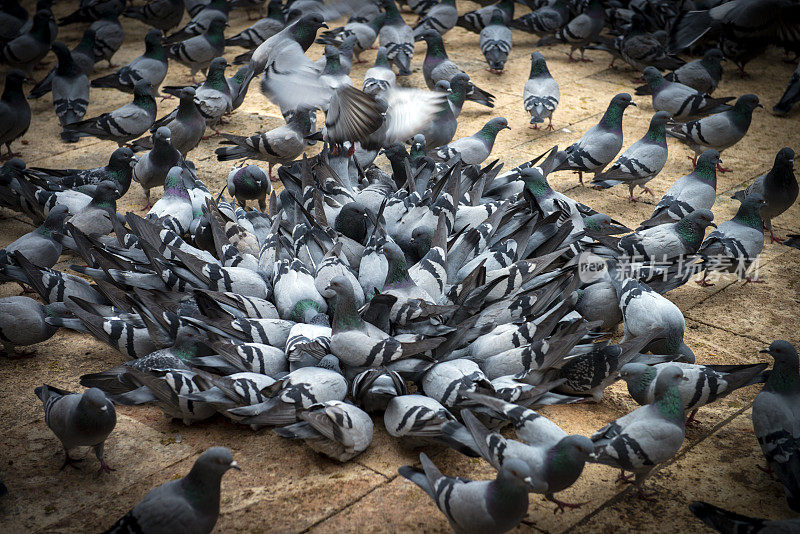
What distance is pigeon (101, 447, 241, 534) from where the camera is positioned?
298cm

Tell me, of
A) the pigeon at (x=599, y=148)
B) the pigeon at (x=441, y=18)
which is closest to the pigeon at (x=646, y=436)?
the pigeon at (x=599, y=148)

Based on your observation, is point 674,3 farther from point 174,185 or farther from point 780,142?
point 174,185

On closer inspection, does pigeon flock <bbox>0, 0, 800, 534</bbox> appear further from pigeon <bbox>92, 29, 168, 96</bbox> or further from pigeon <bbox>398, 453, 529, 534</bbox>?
pigeon <bbox>92, 29, 168, 96</bbox>

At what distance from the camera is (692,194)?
588 centimetres

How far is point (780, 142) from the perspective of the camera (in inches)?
311

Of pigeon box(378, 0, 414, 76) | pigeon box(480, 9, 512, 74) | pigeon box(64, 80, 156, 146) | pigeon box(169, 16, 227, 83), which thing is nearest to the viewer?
pigeon box(64, 80, 156, 146)

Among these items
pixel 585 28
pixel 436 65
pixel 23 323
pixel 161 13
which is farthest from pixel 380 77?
pixel 23 323

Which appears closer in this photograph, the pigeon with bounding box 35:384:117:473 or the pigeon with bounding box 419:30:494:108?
the pigeon with bounding box 35:384:117:473

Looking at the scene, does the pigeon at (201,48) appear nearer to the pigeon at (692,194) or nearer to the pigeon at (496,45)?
the pigeon at (496,45)

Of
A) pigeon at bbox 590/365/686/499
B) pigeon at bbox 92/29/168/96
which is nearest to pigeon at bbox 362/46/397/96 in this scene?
pigeon at bbox 92/29/168/96

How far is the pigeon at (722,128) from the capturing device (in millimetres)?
6891

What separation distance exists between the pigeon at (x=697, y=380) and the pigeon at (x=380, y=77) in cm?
505

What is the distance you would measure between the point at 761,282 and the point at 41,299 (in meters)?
5.43

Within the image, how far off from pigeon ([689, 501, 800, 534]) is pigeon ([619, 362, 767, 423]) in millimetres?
762
